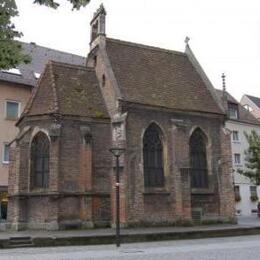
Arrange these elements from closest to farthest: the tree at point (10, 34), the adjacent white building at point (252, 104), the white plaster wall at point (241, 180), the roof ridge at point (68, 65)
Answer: the tree at point (10, 34) < the roof ridge at point (68, 65) < the white plaster wall at point (241, 180) < the adjacent white building at point (252, 104)

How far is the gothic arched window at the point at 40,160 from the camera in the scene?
2416 cm

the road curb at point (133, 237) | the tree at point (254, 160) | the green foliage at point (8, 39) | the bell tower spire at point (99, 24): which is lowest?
the road curb at point (133, 237)

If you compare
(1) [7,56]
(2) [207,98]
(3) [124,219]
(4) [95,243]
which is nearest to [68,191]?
(3) [124,219]

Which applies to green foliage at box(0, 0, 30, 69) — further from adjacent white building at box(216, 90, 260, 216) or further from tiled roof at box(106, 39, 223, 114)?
adjacent white building at box(216, 90, 260, 216)

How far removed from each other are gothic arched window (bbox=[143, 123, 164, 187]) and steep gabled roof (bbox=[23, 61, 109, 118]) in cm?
275

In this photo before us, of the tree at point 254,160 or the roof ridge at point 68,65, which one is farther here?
the tree at point 254,160

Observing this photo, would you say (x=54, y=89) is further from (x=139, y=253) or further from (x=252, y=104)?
(x=252, y=104)

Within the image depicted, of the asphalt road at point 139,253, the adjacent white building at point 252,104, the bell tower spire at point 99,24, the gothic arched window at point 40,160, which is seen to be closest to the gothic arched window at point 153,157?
the gothic arched window at point 40,160

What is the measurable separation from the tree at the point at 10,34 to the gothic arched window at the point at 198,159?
2122 cm

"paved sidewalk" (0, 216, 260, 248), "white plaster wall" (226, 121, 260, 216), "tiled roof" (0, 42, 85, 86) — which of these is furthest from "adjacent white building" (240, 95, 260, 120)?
"paved sidewalk" (0, 216, 260, 248)

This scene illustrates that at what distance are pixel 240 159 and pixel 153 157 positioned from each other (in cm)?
2393

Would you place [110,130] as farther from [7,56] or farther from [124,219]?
[7,56]

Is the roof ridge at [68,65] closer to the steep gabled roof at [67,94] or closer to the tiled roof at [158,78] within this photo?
the steep gabled roof at [67,94]

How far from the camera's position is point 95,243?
723 inches
